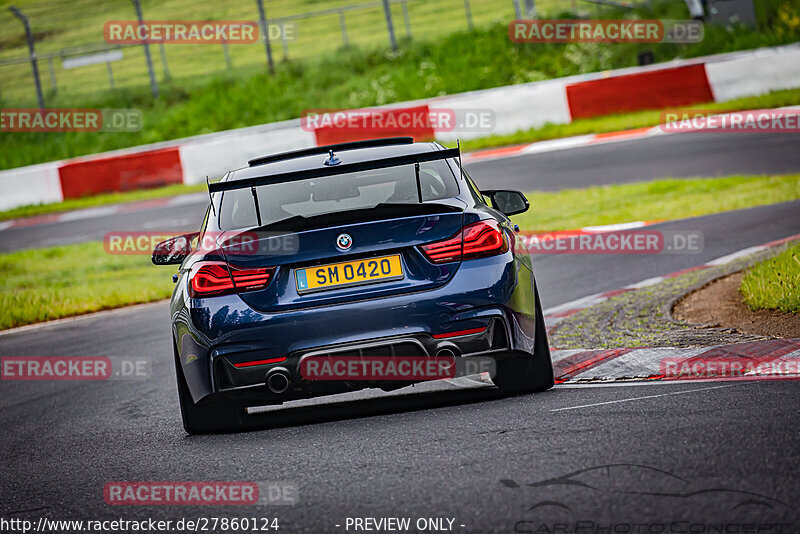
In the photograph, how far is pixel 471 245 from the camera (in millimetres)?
5746

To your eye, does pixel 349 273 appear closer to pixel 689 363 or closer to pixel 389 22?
pixel 689 363

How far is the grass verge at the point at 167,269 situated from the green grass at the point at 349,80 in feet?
37.0

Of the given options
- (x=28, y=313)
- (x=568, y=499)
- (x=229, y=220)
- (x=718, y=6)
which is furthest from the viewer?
(x=718, y=6)

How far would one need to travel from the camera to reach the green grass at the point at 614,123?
64.0 ft

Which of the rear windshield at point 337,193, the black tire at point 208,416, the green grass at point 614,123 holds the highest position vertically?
the rear windshield at point 337,193

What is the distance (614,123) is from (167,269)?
8955 mm

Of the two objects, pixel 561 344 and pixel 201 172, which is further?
pixel 201 172

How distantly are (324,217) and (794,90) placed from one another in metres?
16.1

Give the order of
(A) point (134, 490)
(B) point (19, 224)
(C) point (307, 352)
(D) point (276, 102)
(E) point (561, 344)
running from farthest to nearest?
1. (D) point (276, 102)
2. (B) point (19, 224)
3. (E) point (561, 344)
4. (C) point (307, 352)
5. (A) point (134, 490)

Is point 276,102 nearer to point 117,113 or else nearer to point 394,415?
point 117,113

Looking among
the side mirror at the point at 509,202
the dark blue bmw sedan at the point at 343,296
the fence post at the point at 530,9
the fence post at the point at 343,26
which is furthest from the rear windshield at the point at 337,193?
the fence post at the point at 343,26

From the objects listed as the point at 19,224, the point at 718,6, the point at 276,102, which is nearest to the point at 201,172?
the point at 19,224

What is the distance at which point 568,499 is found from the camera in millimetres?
4094

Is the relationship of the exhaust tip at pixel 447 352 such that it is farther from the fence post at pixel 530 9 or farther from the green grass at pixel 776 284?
the fence post at pixel 530 9
